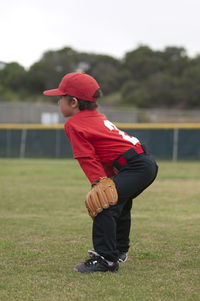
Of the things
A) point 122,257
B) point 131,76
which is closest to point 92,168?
point 122,257

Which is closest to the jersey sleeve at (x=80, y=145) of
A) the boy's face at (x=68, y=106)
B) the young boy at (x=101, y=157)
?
the young boy at (x=101, y=157)

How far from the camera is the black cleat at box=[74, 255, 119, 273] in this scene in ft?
10.3

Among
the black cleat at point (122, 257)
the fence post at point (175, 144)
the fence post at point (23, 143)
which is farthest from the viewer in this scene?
the fence post at point (23, 143)

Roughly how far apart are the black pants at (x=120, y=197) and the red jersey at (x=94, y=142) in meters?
0.11

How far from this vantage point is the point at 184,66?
63281 millimetres

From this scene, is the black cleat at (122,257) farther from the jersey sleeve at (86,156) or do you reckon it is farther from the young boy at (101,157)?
the jersey sleeve at (86,156)

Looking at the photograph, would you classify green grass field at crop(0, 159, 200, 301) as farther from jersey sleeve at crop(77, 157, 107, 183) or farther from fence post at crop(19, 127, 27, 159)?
fence post at crop(19, 127, 27, 159)

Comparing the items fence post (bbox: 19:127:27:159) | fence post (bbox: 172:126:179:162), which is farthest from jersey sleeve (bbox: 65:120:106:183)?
fence post (bbox: 19:127:27:159)

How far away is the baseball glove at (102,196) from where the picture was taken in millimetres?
3057

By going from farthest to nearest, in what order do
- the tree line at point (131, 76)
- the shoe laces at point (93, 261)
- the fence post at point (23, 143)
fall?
the tree line at point (131, 76) → the fence post at point (23, 143) → the shoe laces at point (93, 261)

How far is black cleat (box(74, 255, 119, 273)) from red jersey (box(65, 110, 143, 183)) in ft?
1.83

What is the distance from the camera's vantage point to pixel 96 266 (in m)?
3.17

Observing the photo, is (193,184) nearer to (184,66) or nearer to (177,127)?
(177,127)

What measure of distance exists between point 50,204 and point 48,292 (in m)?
4.04
